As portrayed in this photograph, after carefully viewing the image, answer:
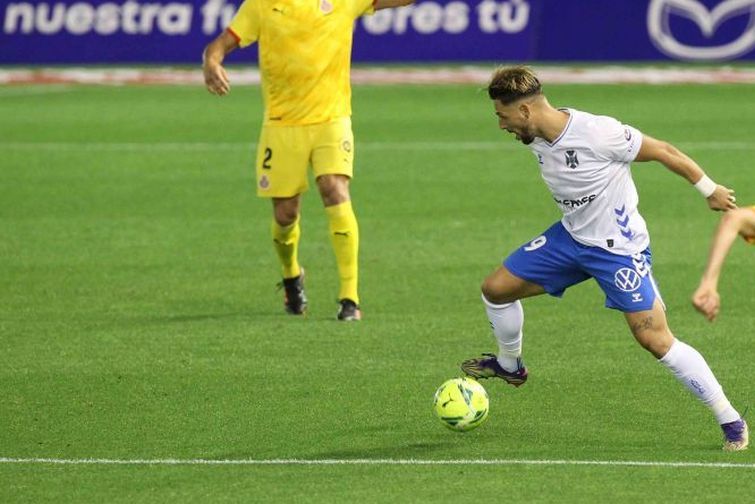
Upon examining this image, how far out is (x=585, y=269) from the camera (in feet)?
28.2

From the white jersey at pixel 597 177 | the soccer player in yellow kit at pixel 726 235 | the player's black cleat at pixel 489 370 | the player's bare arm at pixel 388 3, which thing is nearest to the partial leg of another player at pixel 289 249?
the player's bare arm at pixel 388 3

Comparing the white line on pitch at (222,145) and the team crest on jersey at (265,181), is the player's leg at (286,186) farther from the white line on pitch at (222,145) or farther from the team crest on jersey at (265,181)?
the white line on pitch at (222,145)

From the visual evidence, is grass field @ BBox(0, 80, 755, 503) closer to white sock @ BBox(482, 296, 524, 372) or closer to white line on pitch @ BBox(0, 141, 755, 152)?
white line on pitch @ BBox(0, 141, 755, 152)

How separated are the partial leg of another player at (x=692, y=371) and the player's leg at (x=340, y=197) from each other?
391cm

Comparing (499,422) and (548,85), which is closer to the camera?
(499,422)

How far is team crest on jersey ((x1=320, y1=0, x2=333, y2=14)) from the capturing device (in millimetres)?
12141

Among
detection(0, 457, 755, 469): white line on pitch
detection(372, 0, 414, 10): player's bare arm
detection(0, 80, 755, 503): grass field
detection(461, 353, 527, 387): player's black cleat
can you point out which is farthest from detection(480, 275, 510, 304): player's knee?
detection(372, 0, 414, 10): player's bare arm

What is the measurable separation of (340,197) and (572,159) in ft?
12.4

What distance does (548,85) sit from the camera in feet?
91.5

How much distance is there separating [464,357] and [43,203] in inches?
311

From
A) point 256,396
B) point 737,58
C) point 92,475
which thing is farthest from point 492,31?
point 92,475

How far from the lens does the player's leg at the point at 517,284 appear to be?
869cm

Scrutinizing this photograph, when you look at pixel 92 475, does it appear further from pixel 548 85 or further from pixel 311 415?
pixel 548 85

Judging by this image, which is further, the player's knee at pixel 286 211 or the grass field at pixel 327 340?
the player's knee at pixel 286 211
